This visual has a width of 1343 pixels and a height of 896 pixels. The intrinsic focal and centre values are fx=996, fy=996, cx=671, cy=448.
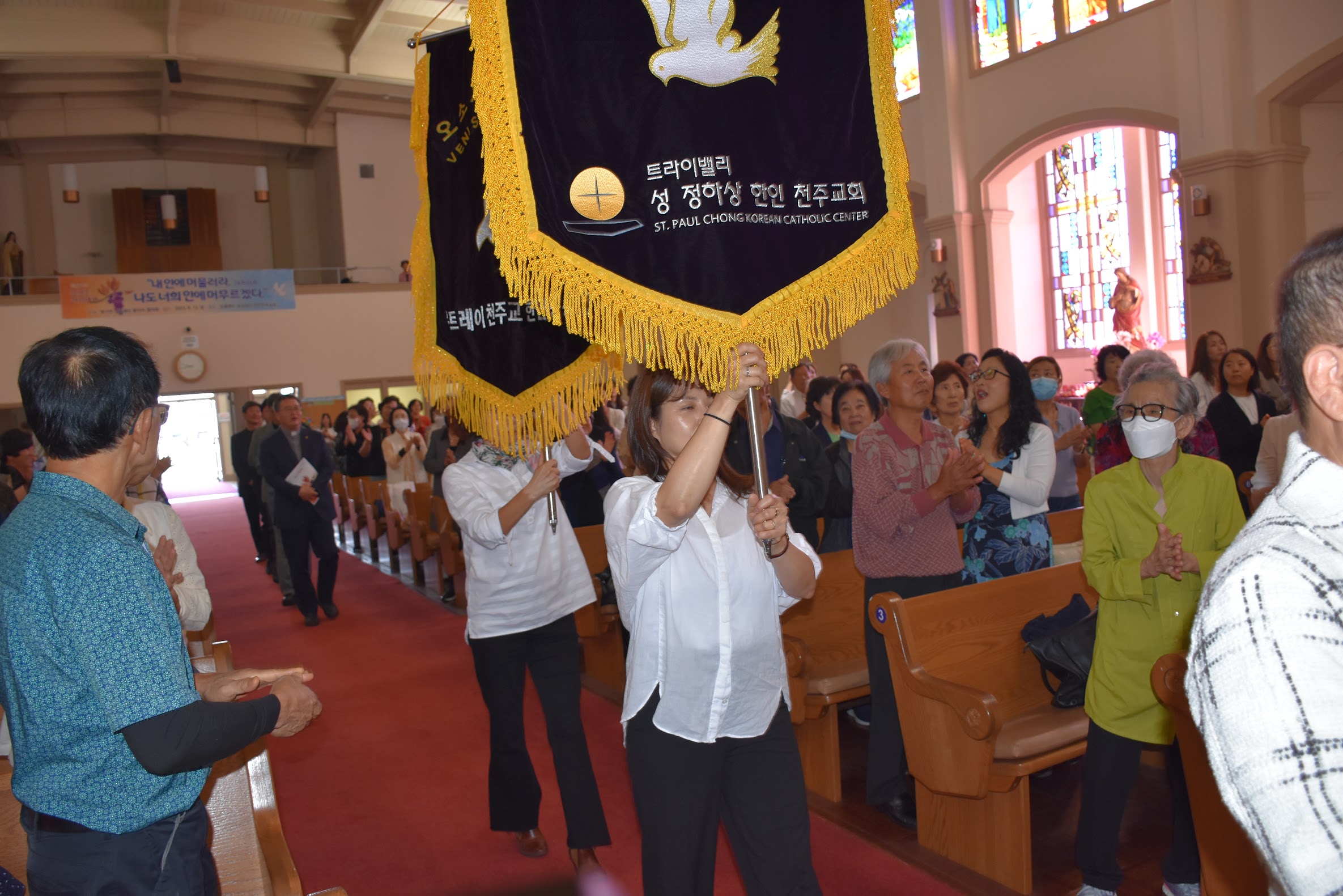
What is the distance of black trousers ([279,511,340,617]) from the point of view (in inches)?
306

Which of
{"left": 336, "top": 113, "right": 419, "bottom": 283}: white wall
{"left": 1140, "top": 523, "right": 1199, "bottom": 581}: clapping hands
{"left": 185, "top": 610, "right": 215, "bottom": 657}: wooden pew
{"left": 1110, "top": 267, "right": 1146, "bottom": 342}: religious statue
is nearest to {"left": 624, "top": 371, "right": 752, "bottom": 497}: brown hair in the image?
{"left": 1140, "top": 523, "right": 1199, "bottom": 581}: clapping hands

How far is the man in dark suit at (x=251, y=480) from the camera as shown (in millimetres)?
9734

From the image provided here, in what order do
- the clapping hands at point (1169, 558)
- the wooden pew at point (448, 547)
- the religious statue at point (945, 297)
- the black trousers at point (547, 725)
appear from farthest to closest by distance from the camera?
the religious statue at point (945, 297)
the wooden pew at point (448, 547)
the black trousers at point (547, 725)
the clapping hands at point (1169, 558)

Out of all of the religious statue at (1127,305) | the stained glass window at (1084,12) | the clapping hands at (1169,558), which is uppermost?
the stained glass window at (1084,12)

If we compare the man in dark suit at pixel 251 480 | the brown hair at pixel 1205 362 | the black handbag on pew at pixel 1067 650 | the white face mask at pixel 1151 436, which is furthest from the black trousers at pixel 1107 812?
the man in dark suit at pixel 251 480

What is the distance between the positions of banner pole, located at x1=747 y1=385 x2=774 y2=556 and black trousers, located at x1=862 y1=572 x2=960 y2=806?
1.54 m

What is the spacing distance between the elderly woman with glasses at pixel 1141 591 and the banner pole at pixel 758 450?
1180 millimetres

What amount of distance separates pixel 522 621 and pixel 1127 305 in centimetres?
1232

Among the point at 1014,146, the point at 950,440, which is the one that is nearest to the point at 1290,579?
the point at 950,440

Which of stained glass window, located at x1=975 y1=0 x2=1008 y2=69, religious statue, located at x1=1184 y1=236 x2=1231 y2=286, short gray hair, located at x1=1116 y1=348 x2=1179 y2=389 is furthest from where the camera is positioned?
stained glass window, located at x1=975 y1=0 x2=1008 y2=69

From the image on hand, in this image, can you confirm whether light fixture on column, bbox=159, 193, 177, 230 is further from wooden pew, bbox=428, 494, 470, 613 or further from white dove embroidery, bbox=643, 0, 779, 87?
white dove embroidery, bbox=643, 0, 779, 87

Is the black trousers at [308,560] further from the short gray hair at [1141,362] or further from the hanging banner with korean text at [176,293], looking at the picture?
the hanging banner with korean text at [176,293]

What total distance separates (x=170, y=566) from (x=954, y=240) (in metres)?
12.2

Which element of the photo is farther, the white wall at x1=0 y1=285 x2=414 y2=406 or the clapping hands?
the white wall at x1=0 y1=285 x2=414 y2=406
